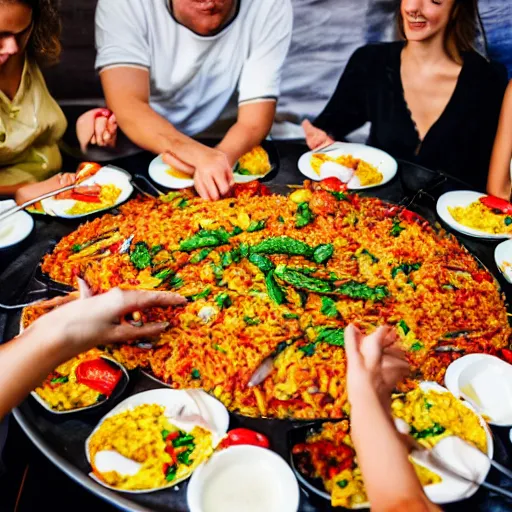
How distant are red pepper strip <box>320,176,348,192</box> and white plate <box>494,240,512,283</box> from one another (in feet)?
2.28

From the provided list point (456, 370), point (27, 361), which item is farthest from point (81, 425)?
point (456, 370)

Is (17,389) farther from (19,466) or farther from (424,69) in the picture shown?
(424,69)

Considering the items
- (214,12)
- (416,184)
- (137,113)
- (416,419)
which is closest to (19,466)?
(416,419)

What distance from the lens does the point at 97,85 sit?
8.95 feet

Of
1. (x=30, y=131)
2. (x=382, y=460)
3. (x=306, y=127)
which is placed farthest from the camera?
(x=306, y=127)

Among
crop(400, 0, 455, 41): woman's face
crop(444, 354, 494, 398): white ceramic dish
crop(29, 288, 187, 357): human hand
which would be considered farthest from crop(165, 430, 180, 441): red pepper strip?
crop(400, 0, 455, 41): woman's face

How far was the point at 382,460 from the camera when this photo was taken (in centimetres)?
123

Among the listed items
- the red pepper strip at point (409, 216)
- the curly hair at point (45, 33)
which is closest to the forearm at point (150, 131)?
the curly hair at point (45, 33)

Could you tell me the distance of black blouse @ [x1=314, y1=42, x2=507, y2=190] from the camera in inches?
106

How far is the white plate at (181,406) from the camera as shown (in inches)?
57.2

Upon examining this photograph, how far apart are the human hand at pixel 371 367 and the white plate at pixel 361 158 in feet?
3.78

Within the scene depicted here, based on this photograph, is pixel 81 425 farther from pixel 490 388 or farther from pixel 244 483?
pixel 490 388

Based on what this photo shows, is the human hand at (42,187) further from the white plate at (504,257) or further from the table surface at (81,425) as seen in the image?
the white plate at (504,257)

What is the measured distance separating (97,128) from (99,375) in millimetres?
1548
